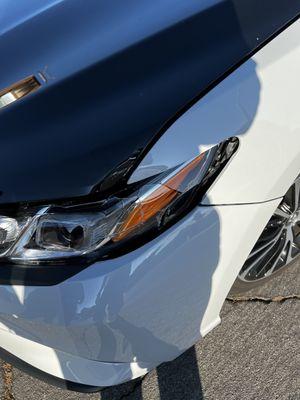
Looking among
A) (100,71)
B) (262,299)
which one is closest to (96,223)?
(100,71)

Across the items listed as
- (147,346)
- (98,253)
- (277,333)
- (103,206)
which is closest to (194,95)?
(103,206)

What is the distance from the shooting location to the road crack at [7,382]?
2129 millimetres

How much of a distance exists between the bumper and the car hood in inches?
10.1

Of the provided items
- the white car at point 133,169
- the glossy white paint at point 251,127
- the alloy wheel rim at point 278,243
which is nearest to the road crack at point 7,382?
the white car at point 133,169

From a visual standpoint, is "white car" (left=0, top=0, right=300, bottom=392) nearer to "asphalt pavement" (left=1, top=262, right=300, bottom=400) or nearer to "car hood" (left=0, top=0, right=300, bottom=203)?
"car hood" (left=0, top=0, right=300, bottom=203)

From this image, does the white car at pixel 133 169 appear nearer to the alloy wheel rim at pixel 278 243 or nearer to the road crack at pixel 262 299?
the alloy wheel rim at pixel 278 243

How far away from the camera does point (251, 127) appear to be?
1485 millimetres

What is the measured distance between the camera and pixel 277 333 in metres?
2.22

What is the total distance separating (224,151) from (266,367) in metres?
1.10

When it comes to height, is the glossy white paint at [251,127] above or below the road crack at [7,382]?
above

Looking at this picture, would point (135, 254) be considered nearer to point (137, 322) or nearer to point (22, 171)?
point (137, 322)

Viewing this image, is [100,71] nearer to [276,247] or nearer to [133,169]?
[133,169]

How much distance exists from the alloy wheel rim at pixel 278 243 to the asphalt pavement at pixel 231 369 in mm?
206

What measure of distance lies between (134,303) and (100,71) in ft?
2.29
